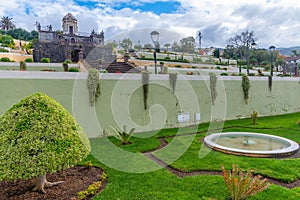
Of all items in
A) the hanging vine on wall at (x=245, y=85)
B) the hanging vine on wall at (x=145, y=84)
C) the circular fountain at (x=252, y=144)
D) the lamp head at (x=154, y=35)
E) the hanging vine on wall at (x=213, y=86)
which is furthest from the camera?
the hanging vine on wall at (x=245, y=85)

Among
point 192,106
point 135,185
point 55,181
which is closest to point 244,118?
point 192,106

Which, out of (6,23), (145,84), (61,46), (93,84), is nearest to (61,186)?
(93,84)

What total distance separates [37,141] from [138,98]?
17.7 feet

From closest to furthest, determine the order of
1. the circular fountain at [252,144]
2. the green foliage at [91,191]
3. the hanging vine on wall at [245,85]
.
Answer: the green foliage at [91,191] < the circular fountain at [252,144] < the hanging vine on wall at [245,85]

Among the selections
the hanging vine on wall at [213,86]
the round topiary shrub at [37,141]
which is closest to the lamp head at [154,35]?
the hanging vine on wall at [213,86]

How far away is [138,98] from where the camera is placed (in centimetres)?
818

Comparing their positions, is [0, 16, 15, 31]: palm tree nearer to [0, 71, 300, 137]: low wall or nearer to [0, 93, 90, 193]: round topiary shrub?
[0, 71, 300, 137]: low wall

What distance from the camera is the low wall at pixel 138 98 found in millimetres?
6406

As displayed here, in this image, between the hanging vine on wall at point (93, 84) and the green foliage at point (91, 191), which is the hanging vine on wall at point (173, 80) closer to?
the hanging vine on wall at point (93, 84)

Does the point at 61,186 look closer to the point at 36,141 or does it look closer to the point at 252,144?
the point at 36,141

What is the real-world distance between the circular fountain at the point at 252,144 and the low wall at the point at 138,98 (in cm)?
247

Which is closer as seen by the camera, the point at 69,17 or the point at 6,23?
the point at 69,17

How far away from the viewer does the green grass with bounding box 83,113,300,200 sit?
3.43 meters

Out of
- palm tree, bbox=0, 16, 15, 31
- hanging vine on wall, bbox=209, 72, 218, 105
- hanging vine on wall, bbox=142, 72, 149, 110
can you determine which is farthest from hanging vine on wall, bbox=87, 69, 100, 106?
palm tree, bbox=0, 16, 15, 31
